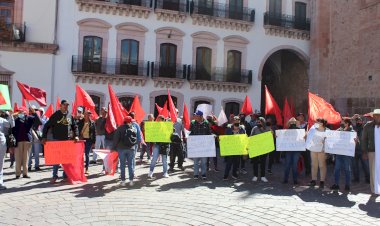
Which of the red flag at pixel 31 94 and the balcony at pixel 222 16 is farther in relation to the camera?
the balcony at pixel 222 16

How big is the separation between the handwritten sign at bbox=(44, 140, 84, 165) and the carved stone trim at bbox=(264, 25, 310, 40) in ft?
62.3

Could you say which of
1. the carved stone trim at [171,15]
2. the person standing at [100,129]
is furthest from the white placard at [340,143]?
the carved stone trim at [171,15]

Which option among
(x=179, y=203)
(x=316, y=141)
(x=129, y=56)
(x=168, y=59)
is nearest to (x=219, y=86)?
(x=168, y=59)

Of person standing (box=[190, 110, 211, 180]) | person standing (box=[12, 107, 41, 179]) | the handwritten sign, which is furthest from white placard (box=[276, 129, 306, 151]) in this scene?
person standing (box=[12, 107, 41, 179])

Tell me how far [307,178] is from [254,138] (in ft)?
7.07

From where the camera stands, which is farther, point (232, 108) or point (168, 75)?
point (232, 108)

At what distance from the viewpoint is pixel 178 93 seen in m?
24.0

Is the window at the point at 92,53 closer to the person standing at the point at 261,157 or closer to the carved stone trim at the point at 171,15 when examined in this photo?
the carved stone trim at the point at 171,15

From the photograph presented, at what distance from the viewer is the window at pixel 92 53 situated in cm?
2231

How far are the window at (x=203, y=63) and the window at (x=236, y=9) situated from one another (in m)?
2.70

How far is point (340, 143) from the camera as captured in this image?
9547 millimetres

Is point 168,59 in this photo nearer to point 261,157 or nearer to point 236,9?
point 236,9

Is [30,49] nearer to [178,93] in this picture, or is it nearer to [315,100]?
[178,93]

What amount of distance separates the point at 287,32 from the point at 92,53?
12.5m
